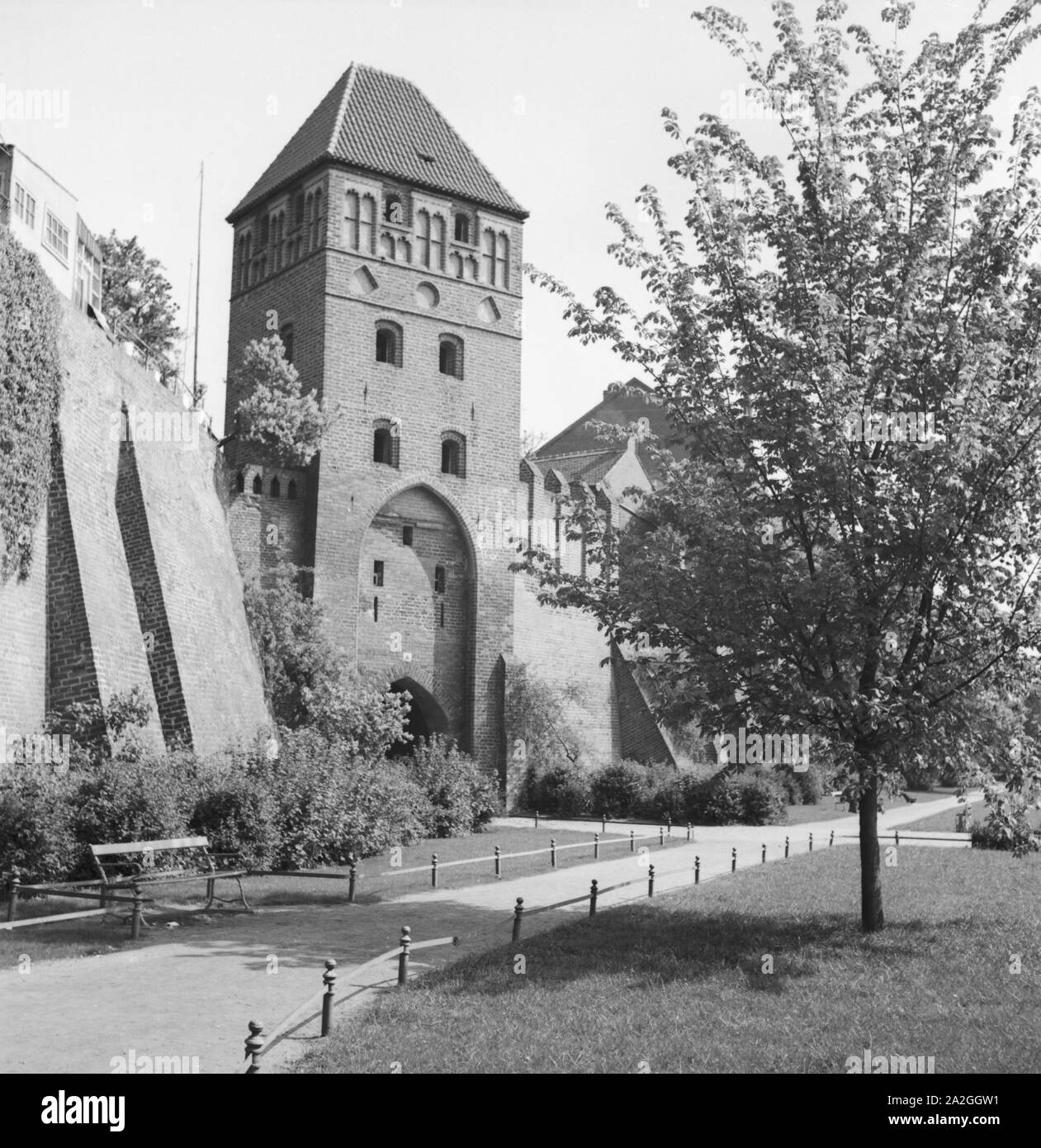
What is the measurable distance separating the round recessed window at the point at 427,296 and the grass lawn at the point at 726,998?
21957mm

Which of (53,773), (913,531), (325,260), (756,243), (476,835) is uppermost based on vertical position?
(325,260)

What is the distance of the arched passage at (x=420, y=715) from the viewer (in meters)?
31.1

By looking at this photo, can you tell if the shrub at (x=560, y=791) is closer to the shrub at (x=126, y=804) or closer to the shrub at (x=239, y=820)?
the shrub at (x=239, y=820)

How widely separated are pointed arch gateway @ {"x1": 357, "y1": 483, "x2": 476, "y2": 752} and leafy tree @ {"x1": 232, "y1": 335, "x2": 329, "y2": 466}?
2.90 meters

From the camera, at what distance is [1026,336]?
1137cm

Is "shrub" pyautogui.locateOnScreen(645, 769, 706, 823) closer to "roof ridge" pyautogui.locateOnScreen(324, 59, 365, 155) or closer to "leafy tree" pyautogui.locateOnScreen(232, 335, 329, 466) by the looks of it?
"leafy tree" pyautogui.locateOnScreen(232, 335, 329, 466)

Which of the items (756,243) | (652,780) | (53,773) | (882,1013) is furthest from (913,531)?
(652,780)

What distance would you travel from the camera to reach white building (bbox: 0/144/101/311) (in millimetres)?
19250

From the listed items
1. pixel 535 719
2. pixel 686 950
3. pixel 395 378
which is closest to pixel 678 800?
pixel 535 719

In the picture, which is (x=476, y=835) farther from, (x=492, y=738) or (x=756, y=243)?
(x=756, y=243)

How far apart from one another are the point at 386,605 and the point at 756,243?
1969 centimetres
